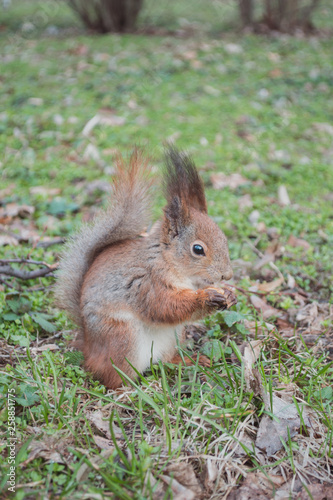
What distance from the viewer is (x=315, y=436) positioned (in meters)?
1.54

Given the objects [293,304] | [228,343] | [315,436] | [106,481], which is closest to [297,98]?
[293,304]

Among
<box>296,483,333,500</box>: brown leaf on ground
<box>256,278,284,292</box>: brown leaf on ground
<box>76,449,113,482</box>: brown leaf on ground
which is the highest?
<box>76,449,113,482</box>: brown leaf on ground

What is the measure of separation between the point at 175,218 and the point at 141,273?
25 centimetres

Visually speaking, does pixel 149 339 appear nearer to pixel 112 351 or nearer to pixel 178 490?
pixel 112 351

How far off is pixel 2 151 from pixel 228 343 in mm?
2573

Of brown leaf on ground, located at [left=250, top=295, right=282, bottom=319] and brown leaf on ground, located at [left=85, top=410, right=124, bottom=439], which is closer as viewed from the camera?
brown leaf on ground, located at [left=85, top=410, right=124, bottom=439]

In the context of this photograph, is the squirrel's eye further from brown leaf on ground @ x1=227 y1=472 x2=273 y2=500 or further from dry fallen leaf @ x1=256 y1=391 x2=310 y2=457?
brown leaf on ground @ x1=227 y1=472 x2=273 y2=500

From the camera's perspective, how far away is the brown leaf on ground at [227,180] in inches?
133

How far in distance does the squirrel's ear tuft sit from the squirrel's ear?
0.04ft

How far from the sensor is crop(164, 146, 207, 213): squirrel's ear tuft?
70.0 inches

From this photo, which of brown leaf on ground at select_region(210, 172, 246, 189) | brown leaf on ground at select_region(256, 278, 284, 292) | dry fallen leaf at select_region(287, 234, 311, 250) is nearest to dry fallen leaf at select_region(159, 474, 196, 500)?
brown leaf on ground at select_region(256, 278, 284, 292)

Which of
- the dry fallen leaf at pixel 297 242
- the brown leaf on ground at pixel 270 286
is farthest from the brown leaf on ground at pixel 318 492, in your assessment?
the dry fallen leaf at pixel 297 242

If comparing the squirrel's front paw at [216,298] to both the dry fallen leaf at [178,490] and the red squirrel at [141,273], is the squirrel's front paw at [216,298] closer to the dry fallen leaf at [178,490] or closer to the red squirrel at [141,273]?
the red squirrel at [141,273]

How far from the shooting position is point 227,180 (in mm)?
3439
